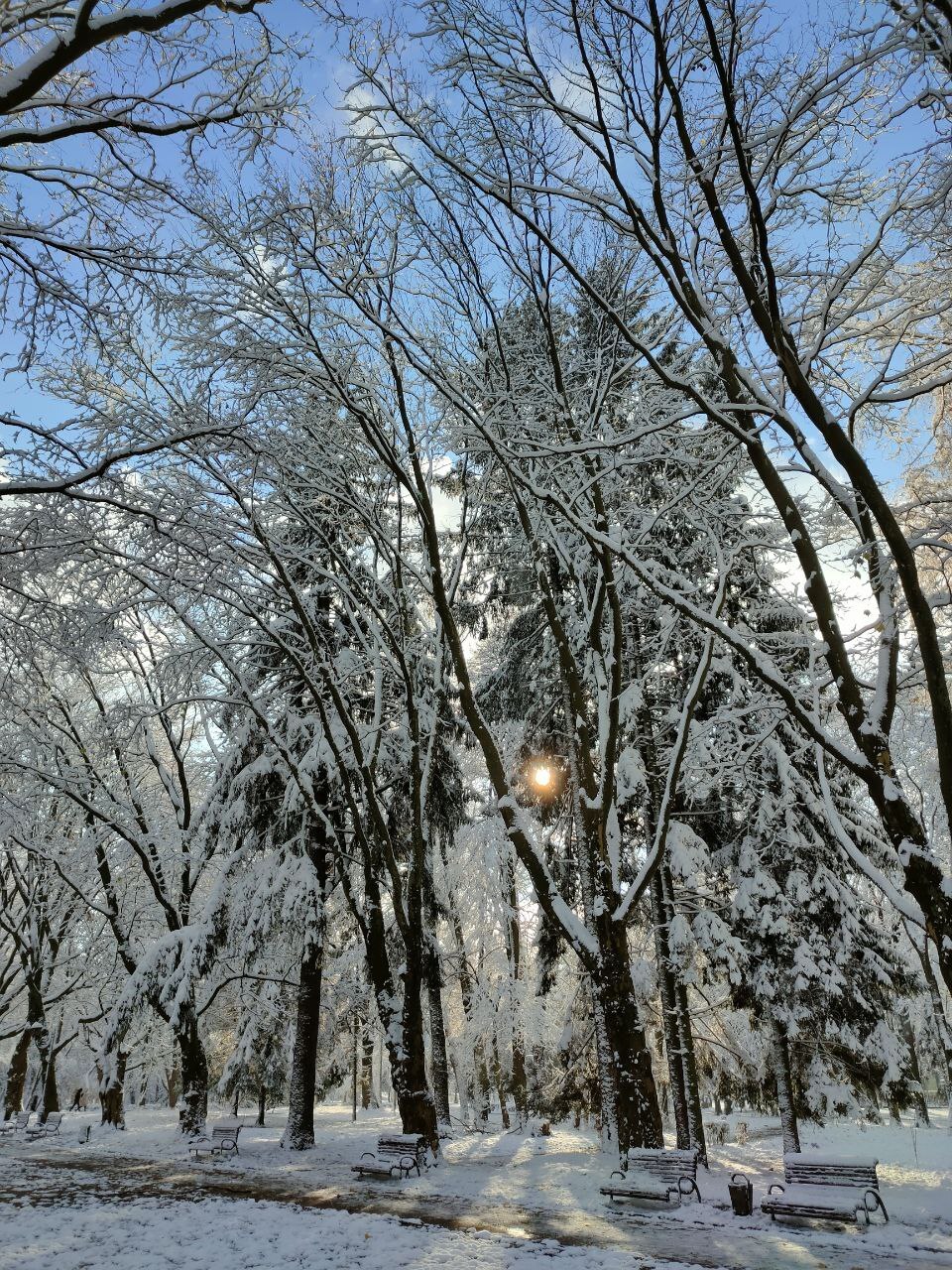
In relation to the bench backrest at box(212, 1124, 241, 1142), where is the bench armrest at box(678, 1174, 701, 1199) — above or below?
above

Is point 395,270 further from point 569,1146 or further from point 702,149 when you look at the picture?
point 569,1146

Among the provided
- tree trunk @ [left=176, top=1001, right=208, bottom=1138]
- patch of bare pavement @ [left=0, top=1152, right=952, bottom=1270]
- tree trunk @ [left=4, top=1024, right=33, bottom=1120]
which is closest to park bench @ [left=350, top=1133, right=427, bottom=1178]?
patch of bare pavement @ [left=0, top=1152, right=952, bottom=1270]

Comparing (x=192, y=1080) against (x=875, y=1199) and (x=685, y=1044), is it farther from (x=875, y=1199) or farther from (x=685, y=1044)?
(x=875, y=1199)

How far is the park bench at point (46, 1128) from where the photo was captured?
18.1 meters

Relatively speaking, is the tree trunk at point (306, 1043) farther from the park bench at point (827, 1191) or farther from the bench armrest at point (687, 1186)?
the park bench at point (827, 1191)

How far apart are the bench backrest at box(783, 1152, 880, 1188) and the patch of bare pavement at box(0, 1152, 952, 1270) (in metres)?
0.87

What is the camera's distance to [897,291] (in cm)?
694

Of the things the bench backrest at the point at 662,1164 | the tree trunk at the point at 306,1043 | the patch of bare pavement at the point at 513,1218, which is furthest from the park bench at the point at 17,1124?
the bench backrest at the point at 662,1164

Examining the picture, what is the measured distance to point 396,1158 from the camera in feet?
34.0

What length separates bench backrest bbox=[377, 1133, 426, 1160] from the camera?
408 inches

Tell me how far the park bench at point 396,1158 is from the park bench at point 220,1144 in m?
4.22

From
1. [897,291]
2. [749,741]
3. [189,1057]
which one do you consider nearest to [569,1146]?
[189,1057]

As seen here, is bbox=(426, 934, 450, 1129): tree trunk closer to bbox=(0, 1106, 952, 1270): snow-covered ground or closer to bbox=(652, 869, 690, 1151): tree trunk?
bbox=(0, 1106, 952, 1270): snow-covered ground

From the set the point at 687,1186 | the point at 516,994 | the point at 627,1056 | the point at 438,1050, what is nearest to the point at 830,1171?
the point at 687,1186
